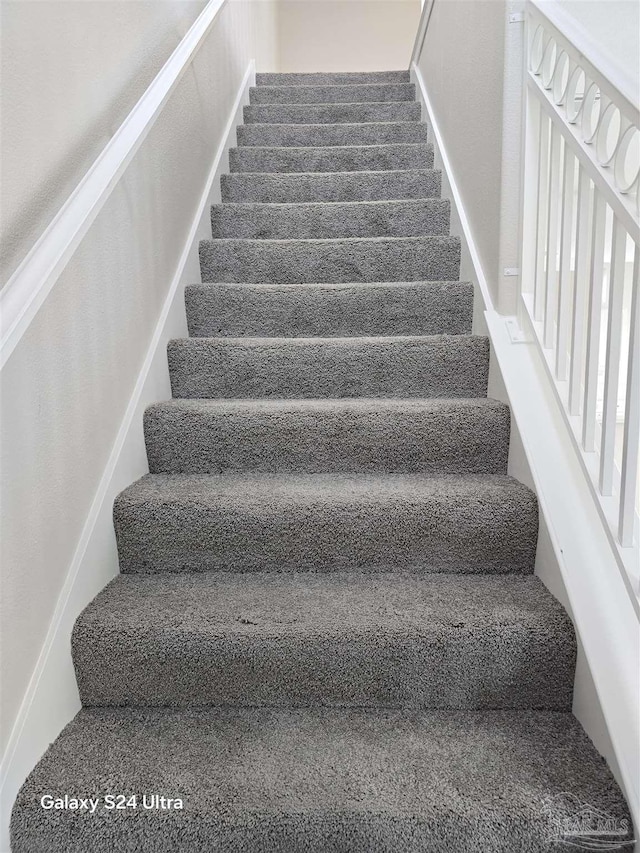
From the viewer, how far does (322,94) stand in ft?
11.2

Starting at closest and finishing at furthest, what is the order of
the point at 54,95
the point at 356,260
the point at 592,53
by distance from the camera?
the point at 592,53, the point at 54,95, the point at 356,260

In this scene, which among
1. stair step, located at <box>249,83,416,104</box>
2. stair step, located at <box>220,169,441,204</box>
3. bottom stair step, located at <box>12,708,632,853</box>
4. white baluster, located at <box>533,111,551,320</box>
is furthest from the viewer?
stair step, located at <box>249,83,416,104</box>

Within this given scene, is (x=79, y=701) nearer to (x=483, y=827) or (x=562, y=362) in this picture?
(x=483, y=827)

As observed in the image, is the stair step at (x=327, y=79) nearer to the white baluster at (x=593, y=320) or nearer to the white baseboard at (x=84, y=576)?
the white baseboard at (x=84, y=576)

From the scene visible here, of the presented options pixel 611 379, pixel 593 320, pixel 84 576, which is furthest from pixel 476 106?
pixel 84 576

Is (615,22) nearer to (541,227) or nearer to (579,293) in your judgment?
(541,227)

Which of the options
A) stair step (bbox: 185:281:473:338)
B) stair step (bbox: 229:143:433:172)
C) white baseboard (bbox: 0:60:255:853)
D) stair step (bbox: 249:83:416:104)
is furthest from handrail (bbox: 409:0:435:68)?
white baseboard (bbox: 0:60:255:853)

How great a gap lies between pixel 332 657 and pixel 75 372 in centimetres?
76

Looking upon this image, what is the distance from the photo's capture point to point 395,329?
78.0 inches

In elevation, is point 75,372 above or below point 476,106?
below

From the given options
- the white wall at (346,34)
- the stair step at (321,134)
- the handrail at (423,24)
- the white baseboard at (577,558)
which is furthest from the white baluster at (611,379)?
the white wall at (346,34)

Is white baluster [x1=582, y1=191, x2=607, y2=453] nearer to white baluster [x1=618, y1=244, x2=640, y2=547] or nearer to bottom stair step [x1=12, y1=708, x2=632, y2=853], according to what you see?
white baluster [x1=618, y1=244, x2=640, y2=547]

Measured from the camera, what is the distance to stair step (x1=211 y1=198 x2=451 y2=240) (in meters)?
2.32

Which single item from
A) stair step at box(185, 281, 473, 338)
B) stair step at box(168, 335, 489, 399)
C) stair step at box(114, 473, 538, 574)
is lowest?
stair step at box(114, 473, 538, 574)
